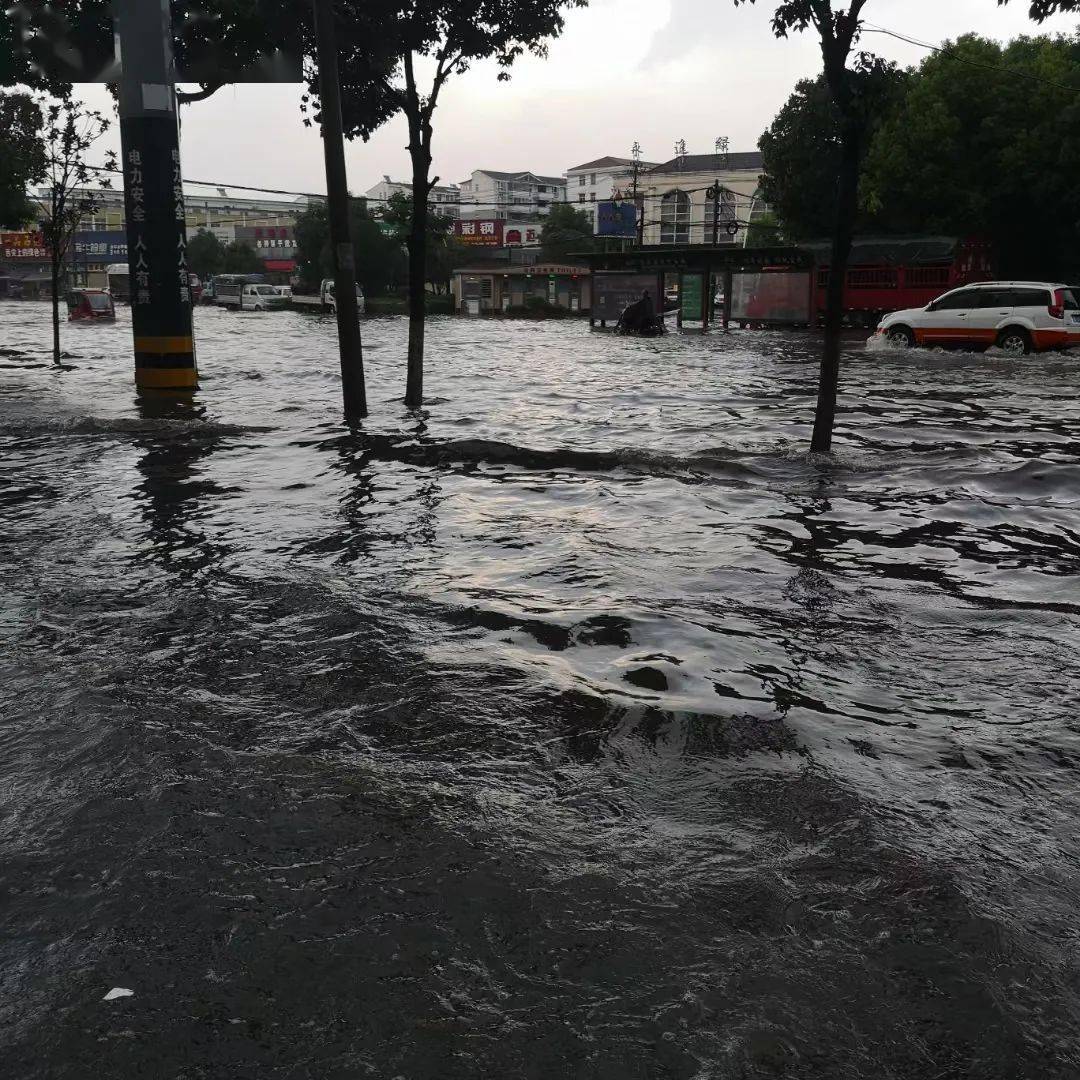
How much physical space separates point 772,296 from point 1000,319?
593 inches

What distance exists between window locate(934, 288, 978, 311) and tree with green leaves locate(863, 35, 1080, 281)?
1079 centimetres

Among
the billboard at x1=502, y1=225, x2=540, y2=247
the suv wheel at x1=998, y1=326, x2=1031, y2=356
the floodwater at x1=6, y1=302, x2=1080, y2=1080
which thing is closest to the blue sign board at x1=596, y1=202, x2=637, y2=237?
the billboard at x1=502, y1=225, x2=540, y2=247

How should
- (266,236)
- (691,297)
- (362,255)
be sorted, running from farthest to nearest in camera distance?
(266,236) < (362,255) < (691,297)

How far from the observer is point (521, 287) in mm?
80625

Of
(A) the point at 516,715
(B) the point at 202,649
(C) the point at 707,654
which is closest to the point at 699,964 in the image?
(A) the point at 516,715

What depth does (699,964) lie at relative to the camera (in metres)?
2.56

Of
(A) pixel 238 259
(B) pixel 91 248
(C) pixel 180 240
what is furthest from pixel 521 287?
(C) pixel 180 240

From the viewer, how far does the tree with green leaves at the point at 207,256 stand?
370 ft

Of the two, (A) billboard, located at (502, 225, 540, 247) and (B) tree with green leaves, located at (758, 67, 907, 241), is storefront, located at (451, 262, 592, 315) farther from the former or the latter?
(B) tree with green leaves, located at (758, 67, 907, 241)

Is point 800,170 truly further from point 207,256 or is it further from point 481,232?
point 207,256

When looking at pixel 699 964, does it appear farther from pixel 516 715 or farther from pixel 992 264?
pixel 992 264

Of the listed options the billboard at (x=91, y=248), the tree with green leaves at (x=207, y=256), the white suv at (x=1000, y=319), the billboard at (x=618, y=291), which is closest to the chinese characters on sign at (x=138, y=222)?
the white suv at (x=1000, y=319)

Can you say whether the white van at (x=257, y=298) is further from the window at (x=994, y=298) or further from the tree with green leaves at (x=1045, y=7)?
the tree with green leaves at (x=1045, y=7)

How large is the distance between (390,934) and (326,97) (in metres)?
11.9
